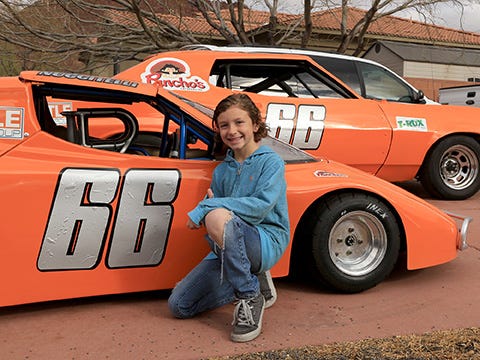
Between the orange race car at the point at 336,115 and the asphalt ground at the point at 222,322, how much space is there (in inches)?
88.5

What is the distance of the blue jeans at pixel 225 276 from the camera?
245cm

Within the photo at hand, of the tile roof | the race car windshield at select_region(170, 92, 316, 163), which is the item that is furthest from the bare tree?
the race car windshield at select_region(170, 92, 316, 163)

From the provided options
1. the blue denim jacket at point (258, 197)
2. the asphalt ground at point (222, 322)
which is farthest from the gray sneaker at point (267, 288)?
the blue denim jacket at point (258, 197)

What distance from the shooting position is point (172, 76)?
201 inches

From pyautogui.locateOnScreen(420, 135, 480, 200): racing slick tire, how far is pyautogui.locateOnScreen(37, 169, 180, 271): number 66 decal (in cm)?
395

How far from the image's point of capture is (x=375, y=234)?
311 centimetres

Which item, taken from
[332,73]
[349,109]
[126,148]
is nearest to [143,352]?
[126,148]

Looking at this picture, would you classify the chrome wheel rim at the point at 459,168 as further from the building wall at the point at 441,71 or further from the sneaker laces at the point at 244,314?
the building wall at the point at 441,71

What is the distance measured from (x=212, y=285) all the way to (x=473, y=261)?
223 centimetres

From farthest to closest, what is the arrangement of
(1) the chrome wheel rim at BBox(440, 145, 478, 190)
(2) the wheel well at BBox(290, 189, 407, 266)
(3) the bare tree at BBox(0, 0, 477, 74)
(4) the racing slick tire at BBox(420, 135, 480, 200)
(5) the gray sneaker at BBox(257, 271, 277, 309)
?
(3) the bare tree at BBox(0, 0, 477, 74) → (1) the chrome wheel rim at BBox(440, 145, 478, 190) → (4) the racing slick tire at BBox(420, 135, 480, 200) → (2) the wheel well at BBox(290, 189, 407, 266) → (5) the gray sneaker at BBox(257, 271, 277, 309)

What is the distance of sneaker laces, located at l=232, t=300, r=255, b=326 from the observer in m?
2.52

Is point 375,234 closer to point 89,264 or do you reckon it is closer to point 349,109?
point 89,264

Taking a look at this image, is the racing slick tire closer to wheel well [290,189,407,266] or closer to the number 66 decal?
wheel well [290,189,407,266]

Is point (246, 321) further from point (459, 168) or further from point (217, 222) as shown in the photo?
point (459, 168)
